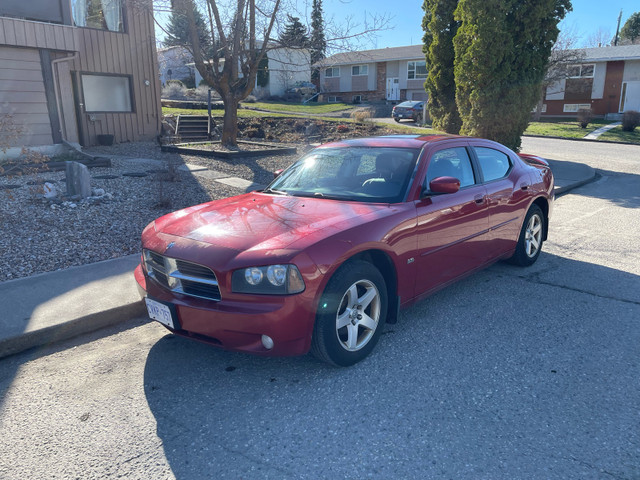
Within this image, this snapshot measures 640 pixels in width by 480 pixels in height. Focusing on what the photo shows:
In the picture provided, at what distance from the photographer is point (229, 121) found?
14852mm

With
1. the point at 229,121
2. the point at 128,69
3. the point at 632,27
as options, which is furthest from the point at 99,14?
the point at 632,27

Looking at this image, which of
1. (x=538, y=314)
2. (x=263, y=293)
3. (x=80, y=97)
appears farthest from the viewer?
(x=80, y=97)

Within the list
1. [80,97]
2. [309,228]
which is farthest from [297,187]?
[80,97]

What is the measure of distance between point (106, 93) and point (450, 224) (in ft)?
52.9

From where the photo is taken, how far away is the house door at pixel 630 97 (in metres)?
35.5

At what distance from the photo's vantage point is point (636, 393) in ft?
10.9

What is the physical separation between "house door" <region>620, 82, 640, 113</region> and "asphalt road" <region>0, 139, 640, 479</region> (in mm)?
37746

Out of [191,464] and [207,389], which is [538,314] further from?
[191,464]

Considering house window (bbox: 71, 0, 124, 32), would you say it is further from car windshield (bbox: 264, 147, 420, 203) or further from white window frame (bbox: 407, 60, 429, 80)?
white window frame (bbox: 407, 60, 429, 80)

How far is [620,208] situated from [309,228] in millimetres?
8472

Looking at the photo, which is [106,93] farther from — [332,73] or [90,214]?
[332,73]

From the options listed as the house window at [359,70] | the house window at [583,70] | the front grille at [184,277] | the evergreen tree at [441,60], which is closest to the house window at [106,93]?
the evergreen tree at [441,60]

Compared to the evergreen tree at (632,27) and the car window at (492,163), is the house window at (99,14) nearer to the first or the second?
the car window at (492,163)

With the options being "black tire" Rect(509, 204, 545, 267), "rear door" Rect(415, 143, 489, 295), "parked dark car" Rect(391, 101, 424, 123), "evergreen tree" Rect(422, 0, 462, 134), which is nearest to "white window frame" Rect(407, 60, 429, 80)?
"parked dark car" Rect(391, 101, 424, 123)
